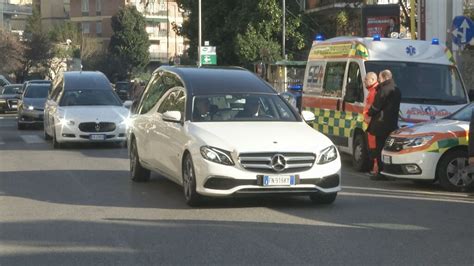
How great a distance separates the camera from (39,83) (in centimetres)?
3117

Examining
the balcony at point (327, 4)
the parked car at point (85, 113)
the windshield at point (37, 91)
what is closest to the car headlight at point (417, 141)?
the parked car at point (85, 113)

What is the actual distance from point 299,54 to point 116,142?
29147mm

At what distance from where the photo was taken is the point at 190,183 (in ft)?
35.0

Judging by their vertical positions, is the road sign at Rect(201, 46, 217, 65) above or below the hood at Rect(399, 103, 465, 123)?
above

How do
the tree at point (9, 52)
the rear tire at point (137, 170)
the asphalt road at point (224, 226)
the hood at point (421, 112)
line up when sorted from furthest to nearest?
the tree at point (9, 52) < the hood at point (421, 112) < the rear tire at point (137, 170) < the asphalt road at point (224, 226)

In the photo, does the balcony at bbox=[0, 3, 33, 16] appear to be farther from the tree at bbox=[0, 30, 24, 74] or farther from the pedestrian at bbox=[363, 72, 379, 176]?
the pedestrian at bbox=[363, 72, 379, 176]

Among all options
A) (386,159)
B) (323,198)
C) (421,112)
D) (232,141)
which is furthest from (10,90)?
(232,141)

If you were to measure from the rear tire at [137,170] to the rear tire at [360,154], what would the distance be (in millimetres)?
4017

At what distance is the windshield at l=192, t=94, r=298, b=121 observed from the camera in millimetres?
11336

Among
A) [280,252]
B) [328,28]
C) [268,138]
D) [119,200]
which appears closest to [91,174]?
[119,200]

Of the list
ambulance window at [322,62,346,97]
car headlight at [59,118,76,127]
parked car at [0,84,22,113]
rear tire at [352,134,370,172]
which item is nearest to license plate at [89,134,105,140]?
car headlight at [59,118,76,127]

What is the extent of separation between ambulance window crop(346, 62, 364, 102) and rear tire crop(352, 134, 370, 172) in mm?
714

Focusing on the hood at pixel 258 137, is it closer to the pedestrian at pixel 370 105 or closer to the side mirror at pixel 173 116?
the side mirror at pixel 173 116

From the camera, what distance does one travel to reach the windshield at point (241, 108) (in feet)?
37.2
